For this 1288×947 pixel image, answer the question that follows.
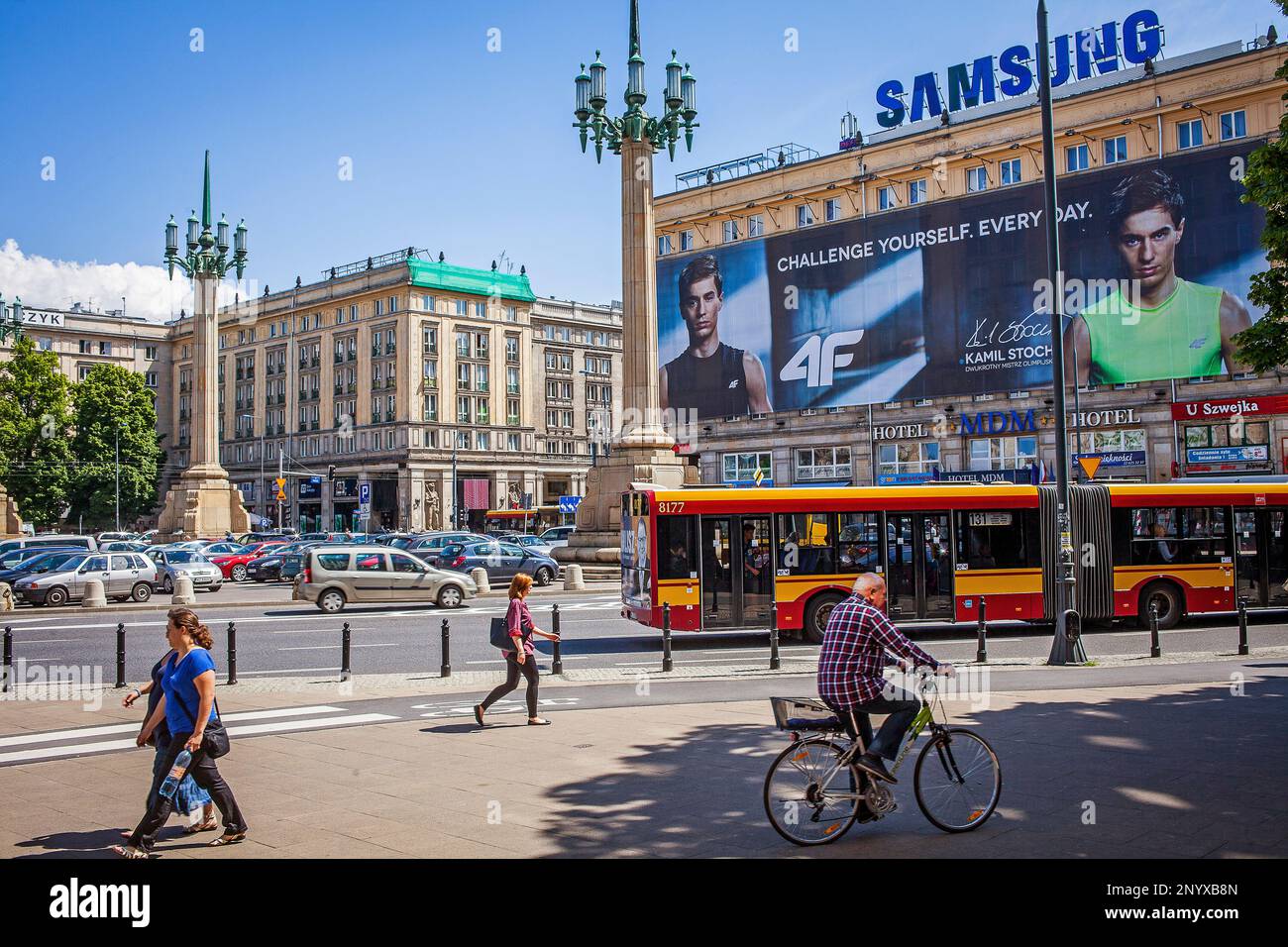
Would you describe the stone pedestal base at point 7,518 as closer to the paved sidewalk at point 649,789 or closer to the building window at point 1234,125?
the paved sidewalk at point 649,789

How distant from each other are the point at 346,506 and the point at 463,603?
73.0 metres


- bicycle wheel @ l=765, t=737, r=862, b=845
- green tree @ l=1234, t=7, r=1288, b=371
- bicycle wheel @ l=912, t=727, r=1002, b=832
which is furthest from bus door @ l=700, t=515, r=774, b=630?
bicycle wheel @ l=765, t=737, r=862, b=845

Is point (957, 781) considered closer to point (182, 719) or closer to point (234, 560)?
point (182, 719)

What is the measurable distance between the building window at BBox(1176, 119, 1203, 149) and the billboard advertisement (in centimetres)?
151

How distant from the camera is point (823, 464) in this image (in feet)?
Answer: 215

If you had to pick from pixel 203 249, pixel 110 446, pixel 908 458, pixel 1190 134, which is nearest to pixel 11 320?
pixel 203 249

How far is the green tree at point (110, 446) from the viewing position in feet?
267

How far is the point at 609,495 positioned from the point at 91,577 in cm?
1535

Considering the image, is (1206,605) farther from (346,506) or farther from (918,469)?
(346,506)

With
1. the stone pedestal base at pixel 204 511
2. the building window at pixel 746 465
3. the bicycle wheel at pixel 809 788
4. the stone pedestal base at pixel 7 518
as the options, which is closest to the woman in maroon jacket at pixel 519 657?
the bicycle wheel at pixel 809 788

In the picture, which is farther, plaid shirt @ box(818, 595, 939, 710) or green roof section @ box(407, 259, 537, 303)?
green roof section @ box(407, 259, 537, 303)

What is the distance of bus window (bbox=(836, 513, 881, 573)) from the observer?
20562 millimetres

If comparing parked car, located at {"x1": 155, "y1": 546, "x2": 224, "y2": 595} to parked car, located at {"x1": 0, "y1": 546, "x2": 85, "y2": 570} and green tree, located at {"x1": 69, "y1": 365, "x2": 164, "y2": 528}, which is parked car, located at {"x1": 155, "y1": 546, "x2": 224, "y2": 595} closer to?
parked car, located at {"x1": 0, "y1": 546, "x2": 85, "y2": 570}
